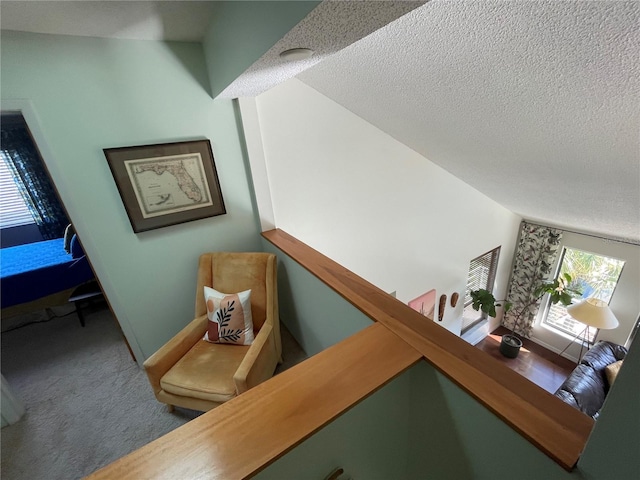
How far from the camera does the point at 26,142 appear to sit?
3.53 m

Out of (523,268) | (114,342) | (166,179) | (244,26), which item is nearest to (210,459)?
(244,26)

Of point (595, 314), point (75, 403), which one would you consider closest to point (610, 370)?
point (595, 314)

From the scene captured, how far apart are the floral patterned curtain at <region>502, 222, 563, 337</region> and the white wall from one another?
1.34 m

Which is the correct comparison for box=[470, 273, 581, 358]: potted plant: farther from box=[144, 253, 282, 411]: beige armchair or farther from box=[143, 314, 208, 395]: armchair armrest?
box=[143, 314, 208, 395]: armchair armrest

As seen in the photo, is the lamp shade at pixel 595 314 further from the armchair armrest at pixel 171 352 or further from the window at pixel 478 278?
the armchair armrest at pixel 171 352

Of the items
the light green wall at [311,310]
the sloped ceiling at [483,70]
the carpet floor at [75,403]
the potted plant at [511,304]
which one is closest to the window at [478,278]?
the potted plant at [511,304]

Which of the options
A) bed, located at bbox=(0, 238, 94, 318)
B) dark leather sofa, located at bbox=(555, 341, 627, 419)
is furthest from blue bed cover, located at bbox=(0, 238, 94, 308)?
dark leather sofa, located at bbox=(555, 341, 627, 419)

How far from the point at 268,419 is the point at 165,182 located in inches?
63.5

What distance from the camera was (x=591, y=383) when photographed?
2.95 m

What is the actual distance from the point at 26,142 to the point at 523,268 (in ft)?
26.3

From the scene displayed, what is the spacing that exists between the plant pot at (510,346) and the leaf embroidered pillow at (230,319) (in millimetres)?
4767

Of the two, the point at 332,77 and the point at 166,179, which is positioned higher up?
the point at 332,77

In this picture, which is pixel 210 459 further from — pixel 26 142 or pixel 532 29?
pixel 26 142

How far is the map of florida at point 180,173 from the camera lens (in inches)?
65.9
